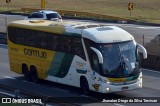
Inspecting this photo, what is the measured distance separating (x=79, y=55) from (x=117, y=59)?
69.9 inches

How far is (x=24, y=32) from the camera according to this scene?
25.3 metres

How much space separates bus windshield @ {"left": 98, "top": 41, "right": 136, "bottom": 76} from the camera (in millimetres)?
20547

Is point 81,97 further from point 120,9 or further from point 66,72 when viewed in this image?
point 120,9

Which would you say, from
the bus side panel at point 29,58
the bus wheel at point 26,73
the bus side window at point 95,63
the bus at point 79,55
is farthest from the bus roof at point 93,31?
the bus wheel at point 26,73

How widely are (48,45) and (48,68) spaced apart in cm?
95

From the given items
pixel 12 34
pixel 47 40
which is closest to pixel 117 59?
pixel 47 40

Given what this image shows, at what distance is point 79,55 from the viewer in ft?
71.7

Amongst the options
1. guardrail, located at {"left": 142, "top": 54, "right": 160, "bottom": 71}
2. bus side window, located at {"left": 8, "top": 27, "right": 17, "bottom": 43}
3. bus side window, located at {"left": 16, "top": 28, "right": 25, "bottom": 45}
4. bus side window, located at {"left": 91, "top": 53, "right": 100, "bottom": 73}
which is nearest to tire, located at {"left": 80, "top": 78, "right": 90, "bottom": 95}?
bus side window, located at {"left": 91, "top": 53, "right": 100, "bottom": 73}

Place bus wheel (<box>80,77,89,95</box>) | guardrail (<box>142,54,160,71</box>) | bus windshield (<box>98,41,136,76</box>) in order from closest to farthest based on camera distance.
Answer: bus windshield (<box>98,41,136,76</box>), bus wheel (<box>80,77,89,95</box>), guardrail (<box>142,54,160,71</box>)

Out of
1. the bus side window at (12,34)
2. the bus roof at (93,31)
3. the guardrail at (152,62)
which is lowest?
the guardrail at (152,62)

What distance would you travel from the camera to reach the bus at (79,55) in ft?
67.6

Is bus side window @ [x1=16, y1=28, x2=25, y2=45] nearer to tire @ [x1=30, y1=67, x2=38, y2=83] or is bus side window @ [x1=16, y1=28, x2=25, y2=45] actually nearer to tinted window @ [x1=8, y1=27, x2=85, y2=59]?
tinted window @ [x1=8, y1=27, x2=85, y2=59]

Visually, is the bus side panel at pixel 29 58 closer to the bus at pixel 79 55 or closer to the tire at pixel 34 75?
the bus at pixel 79 55

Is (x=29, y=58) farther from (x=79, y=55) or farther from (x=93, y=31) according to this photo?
(x=93, y=31)
